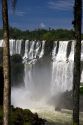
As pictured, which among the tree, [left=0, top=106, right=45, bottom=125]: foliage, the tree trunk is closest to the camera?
the tree trunk

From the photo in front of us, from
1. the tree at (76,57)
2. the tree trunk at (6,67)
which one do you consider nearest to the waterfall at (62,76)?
the tree at (76,57)

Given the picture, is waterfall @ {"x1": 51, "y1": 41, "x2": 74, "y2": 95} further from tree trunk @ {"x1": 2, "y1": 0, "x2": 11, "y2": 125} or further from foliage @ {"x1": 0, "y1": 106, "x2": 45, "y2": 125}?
tree trunk @ {"x1": 2, "y1": 0, "x2": 11, "y2": 125}

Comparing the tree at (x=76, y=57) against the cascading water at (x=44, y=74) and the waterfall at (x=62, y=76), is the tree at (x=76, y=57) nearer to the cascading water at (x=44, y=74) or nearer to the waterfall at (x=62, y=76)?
the cascading water at (x=44, y=74)

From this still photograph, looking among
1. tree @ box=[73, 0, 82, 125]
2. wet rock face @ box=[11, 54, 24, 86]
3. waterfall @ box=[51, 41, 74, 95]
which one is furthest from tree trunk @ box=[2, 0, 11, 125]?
wet rock face @ box=[11, 54, 24, 86]

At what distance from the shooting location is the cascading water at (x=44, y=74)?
193ft

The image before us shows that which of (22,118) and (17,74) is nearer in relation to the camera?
(22,118)

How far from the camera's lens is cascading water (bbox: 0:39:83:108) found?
5891 centimetres

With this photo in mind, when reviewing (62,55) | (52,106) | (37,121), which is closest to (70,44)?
(62,55)

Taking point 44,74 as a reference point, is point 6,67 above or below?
above

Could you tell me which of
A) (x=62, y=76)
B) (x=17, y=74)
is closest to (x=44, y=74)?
(x=17, y=74)

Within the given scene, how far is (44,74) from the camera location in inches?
2963

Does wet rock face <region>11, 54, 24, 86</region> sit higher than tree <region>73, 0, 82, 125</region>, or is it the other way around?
tree <region>73, 0, 82, 125</region>

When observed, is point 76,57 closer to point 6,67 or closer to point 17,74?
point 6,67

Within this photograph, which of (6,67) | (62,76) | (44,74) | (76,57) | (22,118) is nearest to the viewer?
(6,67)
